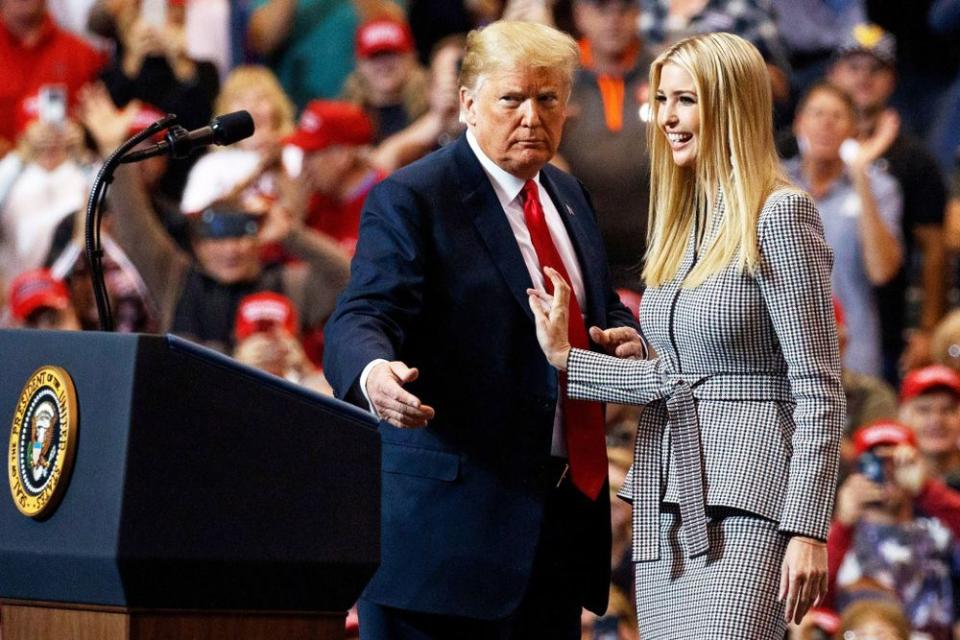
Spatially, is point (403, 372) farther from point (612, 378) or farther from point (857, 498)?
point (857, 498)

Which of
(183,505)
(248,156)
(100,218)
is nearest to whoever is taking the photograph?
(183,505)

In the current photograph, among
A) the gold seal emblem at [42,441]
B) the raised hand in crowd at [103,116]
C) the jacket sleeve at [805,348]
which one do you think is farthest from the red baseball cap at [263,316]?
the gold seal emblem at [42,441]

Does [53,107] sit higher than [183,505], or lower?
higher

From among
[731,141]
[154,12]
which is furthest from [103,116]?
[731,141]

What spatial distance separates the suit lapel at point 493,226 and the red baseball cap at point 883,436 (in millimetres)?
2768

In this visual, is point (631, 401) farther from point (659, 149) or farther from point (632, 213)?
point (632, 213)

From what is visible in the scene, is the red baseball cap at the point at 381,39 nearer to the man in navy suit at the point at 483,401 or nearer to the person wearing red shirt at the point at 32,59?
the person wearing red shirt at the point at 32,59

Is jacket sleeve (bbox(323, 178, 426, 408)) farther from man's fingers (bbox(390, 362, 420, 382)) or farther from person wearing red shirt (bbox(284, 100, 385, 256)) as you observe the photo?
person wearing red shirt (bbox(284, 100, 385, 256))

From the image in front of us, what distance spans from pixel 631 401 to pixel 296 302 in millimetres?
3412

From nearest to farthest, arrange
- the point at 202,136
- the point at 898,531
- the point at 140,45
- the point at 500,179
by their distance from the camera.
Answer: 1. the point at 202,136
2. the point at 500,179
3. the point at 898,531
4. the point at 140,45

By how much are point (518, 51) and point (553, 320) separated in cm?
50

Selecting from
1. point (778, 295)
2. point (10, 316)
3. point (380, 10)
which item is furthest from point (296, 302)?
point (778, 295)

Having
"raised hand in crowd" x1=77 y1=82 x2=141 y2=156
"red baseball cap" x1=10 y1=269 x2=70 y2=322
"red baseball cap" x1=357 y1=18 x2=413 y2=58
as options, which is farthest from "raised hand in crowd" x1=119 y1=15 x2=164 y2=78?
"red baseball cap" x1=10 y1=269 x2=70 y2=322

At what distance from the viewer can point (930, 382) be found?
20.7ft
